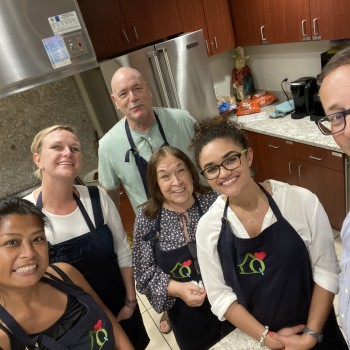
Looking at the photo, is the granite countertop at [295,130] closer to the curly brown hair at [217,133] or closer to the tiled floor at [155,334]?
the tiled floor at [155,334]

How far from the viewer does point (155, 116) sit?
1821 mm

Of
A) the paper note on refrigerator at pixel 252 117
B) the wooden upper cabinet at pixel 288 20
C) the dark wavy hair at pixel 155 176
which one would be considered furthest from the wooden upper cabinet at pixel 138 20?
the dark wavy hair at pixel 155 176

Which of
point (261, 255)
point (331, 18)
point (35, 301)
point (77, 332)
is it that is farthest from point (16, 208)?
point (331, 18)

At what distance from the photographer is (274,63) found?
3.32m

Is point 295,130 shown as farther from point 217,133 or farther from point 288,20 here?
point 217,133

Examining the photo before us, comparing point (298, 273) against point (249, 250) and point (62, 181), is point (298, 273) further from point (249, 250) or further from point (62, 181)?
point (62, 181)

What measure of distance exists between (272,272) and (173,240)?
0.47 m

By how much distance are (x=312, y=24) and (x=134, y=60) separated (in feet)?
4.85

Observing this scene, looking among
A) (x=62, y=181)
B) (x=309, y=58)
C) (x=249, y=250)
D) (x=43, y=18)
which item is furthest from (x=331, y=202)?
(x=43, y=18)

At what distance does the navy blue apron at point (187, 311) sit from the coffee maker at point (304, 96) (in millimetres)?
1862

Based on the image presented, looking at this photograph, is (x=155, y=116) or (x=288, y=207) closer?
(x=288, y=207)

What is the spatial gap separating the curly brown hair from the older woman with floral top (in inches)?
9.3

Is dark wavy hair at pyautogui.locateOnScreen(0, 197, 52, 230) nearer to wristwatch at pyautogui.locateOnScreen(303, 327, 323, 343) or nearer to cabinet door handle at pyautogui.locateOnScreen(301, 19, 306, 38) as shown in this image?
wristwatch at pyautogui.locateOnScreen(303, 327, 323, 343)

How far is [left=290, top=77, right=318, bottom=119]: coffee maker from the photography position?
2676mm
